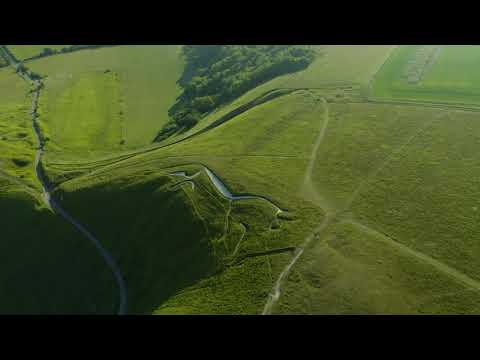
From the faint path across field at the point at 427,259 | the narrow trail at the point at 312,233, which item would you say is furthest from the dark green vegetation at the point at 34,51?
the faint path across field at the point at 427,259

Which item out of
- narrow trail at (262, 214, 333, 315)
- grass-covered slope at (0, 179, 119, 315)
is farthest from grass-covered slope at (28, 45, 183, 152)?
narrow trail at (262, 214, 333, 315)

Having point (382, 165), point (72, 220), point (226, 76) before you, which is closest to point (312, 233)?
point (382, 165)

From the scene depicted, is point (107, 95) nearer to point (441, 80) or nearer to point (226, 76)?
point (226, 76)

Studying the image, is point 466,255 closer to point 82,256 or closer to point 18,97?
point 82,256

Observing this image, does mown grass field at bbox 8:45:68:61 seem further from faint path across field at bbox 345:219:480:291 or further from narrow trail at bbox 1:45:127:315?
faint path across field at bbox 345:219:480:291

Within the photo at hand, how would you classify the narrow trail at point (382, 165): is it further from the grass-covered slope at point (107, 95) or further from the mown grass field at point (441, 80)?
the grass-covered slope at point (107, 95)
